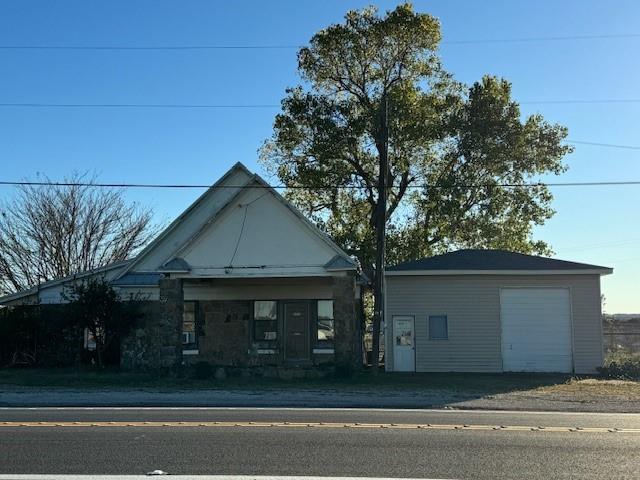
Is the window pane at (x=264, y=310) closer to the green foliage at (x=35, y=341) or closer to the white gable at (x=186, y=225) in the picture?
the white gable at (x=186, y=225)

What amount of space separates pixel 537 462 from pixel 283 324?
18.2m

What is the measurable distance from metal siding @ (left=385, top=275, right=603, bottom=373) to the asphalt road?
1168cm

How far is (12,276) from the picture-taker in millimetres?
33969

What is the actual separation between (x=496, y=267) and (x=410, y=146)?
946 cm

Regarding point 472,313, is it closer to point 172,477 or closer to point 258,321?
point 258,321

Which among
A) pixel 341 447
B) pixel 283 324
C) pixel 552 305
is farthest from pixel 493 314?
pixel 341 447

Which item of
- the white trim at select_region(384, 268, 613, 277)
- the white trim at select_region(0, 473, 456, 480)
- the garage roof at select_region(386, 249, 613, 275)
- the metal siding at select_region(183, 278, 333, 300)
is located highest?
the garage roof at select_region(386, 249, 613, 275)

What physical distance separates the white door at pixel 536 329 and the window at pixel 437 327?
201 cm

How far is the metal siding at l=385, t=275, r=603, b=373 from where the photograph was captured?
23.2 meters

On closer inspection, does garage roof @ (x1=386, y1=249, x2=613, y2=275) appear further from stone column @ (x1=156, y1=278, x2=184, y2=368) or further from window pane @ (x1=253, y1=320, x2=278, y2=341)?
stone column @ (x1=156, y1=278, x2=184, y2=368)

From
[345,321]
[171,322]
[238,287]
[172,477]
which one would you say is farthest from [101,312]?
[172,477]

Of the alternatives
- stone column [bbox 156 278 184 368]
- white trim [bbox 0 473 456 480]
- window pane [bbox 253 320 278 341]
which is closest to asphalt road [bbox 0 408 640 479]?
white trim [bbox 0 473 456 480]

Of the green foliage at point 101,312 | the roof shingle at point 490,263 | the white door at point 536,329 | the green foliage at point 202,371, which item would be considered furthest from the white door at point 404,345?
the green foliage at point 101,312

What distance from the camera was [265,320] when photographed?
84.1 ft
